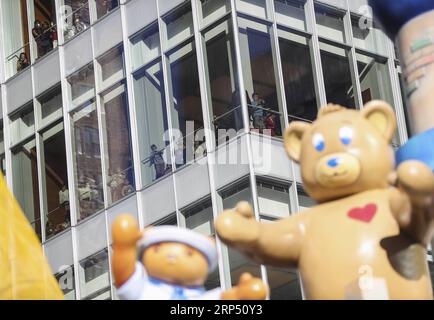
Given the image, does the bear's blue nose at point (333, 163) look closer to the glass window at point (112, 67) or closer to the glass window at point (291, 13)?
the glass window at point (291, 13)

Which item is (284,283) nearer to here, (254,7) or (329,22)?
(254,7)

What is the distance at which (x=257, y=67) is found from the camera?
19.2 meters

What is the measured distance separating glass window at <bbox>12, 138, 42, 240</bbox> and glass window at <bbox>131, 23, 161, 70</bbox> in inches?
135

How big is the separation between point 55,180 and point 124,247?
16150 millimetres

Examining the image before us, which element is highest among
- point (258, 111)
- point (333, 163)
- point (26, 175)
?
point (26, 175)

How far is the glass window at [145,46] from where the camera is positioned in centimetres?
2078

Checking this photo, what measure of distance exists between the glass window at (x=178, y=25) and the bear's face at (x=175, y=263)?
13.1m

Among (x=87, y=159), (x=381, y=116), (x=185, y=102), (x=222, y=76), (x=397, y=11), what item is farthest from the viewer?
(x=87, y=159)

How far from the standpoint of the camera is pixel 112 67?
21.6m

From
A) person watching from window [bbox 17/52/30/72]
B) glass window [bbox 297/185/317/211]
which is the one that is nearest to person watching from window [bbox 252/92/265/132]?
glass window [bbox 297/185/317/211]

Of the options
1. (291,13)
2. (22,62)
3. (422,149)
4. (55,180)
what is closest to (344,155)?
(422,149)

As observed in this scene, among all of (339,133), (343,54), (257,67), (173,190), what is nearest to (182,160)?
(173,190)
